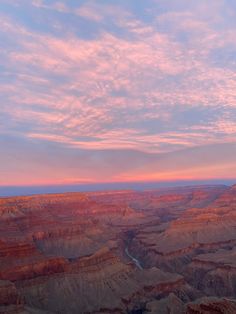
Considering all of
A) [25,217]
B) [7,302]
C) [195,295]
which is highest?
[25,217]

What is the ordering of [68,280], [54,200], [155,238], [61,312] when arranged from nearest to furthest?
[61,312], [68,280], [155,238], [54,200]

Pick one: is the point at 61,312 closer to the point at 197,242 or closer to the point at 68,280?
the point at 68,280

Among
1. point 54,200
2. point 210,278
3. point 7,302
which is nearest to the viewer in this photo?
point 7,302

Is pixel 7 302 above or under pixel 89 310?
above

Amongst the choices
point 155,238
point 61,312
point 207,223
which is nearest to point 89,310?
point 61,312

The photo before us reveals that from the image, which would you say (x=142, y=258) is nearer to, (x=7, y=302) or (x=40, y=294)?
(x=40, y=294)

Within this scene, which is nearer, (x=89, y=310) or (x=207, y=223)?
(x=89, y=310)
